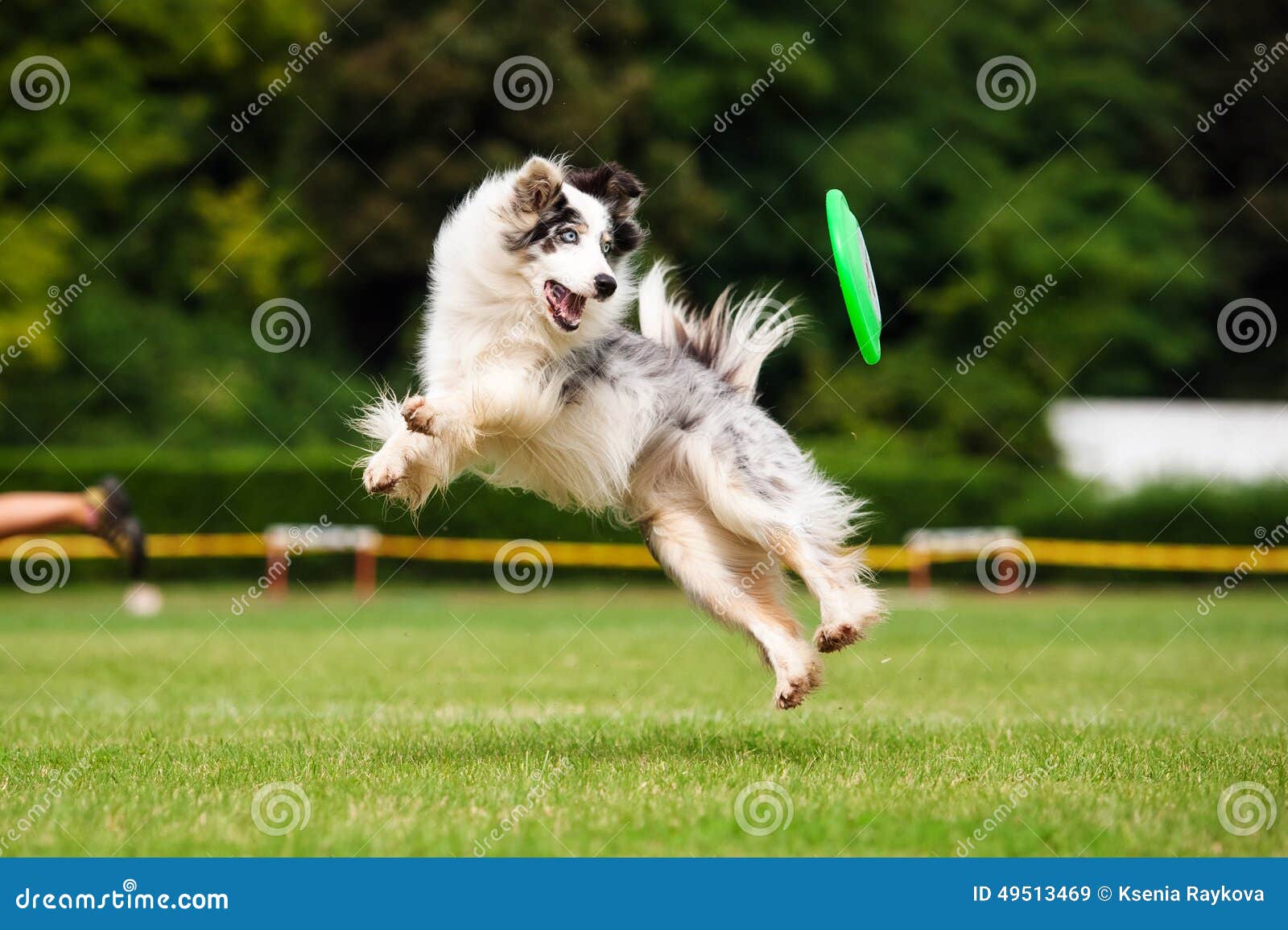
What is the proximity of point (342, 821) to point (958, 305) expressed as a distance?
2713cm

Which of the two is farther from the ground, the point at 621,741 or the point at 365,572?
the point at 365,572

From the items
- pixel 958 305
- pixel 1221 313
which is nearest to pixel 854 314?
pixel 958 305

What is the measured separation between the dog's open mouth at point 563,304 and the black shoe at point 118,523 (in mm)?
4514

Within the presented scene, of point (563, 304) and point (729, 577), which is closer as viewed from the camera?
point (563, 304)

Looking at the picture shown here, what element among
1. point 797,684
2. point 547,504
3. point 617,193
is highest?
point 547,504

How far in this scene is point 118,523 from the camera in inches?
396

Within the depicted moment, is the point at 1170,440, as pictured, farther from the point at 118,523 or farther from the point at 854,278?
the point at 854,278

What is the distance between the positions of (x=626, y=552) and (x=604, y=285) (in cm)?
1669

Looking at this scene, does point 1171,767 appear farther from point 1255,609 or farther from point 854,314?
point 1255,609

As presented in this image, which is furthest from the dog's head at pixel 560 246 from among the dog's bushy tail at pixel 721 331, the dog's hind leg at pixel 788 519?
the dog's hind leg at pixel 788 519

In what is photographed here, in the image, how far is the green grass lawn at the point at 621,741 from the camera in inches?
187

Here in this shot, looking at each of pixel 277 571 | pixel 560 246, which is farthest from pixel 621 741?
pixel 277 571

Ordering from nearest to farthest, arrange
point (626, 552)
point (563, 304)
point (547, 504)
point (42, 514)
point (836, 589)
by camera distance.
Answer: point (563, 304), point (836, 589), point (42, 514), point (626, 552), point (547, 504)

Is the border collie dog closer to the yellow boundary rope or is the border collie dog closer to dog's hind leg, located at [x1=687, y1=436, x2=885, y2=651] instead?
dog's hind leg, located at [x1=687, y1=436, x2=885, y2=651]
